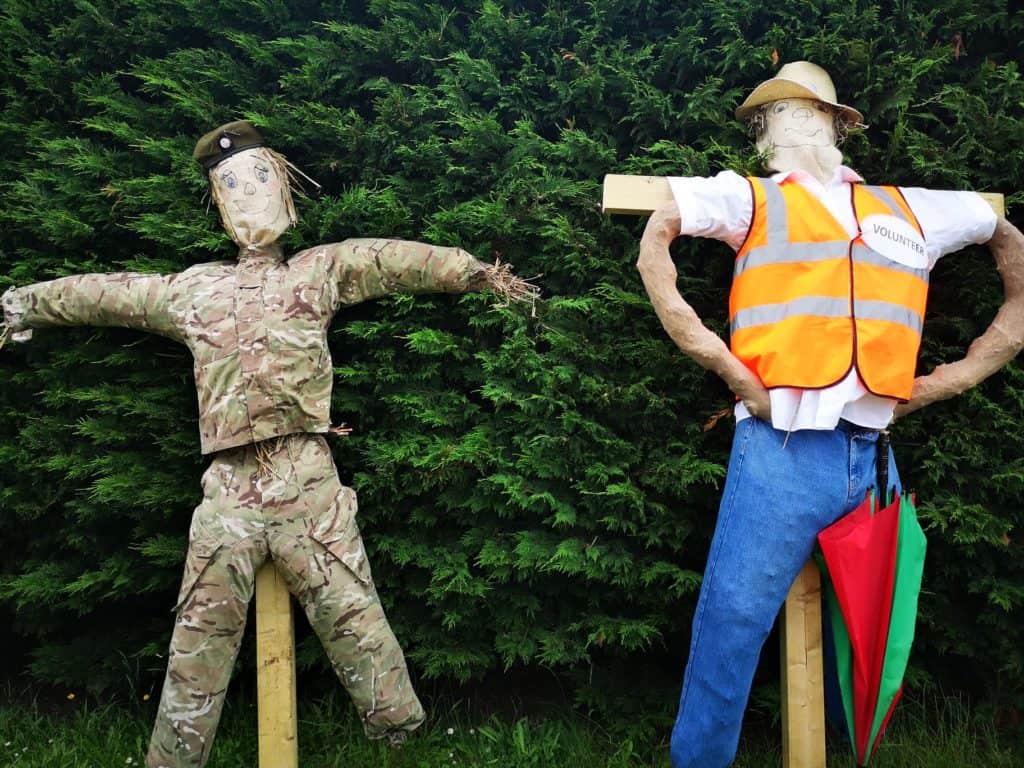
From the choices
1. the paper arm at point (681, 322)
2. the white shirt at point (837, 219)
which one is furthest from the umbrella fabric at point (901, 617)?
the paper arm at point (681, 322)

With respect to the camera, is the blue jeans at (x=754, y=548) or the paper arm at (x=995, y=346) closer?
the blue jeans at (x=754, y=548)

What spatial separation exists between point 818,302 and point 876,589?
87 cm

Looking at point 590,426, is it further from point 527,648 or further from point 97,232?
point 97,232

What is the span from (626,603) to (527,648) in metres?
0.42

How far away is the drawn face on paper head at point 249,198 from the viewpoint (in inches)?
106

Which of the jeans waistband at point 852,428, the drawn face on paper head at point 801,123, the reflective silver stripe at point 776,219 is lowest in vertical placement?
the jeans waistband at point 852,428

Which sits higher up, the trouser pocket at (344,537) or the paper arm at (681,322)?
the paper arm at (681,322)

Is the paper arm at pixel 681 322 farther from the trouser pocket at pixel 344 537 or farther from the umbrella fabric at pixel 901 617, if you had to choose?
the trouser pocket at pixel 344 537

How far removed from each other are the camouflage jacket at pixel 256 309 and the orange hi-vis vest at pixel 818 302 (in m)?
0.92

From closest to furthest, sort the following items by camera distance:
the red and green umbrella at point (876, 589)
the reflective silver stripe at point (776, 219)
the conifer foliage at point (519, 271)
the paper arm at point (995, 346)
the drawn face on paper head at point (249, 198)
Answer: the red and green umbrella at point (876, 589) → the reflective silver stripe at point (776, 219) → the paper arm at point (995, 346) → the drawn face on paper head at point (249, 198) → the conifer foliage at point (519, 271)

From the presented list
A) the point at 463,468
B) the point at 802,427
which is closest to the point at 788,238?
the point at 802,427

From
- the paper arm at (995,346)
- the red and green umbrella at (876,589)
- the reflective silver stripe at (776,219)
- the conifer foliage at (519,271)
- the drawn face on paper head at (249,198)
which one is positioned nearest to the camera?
the red and green umbrella at (876,589)

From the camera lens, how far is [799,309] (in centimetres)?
238

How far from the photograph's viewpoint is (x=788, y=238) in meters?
2.45
